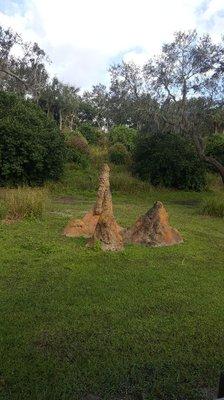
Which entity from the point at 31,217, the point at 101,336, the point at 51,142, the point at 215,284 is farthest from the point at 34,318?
the point at 51,142

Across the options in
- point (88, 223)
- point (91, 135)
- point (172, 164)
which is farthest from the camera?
point (91, 135)

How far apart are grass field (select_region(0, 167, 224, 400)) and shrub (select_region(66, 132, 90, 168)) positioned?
16.8 metres

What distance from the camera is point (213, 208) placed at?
14570 millimetres

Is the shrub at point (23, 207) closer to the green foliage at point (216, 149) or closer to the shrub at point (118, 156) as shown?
the shrub at point (118, 156)

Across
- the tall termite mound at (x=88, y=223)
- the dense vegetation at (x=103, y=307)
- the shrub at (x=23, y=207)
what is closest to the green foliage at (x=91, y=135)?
the dense vegetation at (x=103, y=307)

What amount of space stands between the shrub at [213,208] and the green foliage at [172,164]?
8360mm

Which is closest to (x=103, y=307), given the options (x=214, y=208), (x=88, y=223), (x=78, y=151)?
(x=88, y=223)

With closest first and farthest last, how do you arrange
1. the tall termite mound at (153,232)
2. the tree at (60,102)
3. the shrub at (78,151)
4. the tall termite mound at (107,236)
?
1. the tall termite mound at (107,236)
2. the tall termite mound at (153,232)
3. the shrub at (78,151)
4. the tree at (60,102)

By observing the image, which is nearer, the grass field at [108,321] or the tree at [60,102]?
the grass field at [108,321]

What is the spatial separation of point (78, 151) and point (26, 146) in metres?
7.63

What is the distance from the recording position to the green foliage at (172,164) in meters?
23.4

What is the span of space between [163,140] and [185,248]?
16.3 m

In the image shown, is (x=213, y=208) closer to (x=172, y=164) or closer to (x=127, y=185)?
(x=127, y=185)

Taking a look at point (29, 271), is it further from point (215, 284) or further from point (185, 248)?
point (185, 248)
